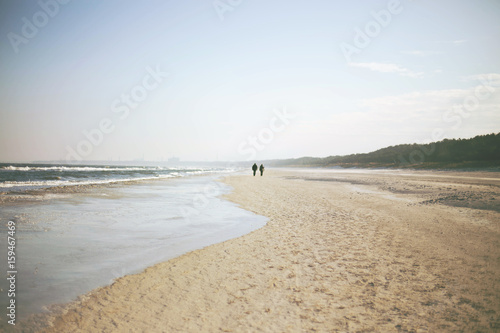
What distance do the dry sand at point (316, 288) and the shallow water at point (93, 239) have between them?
598 mm

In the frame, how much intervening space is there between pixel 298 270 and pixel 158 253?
3.63 m

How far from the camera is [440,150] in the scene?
5303 centimetres

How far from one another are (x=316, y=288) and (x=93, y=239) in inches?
256

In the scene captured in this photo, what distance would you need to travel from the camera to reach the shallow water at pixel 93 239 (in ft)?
14.6

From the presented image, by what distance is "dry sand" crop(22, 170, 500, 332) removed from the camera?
3520 mm

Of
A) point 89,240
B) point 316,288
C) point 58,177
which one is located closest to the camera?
point 316,288

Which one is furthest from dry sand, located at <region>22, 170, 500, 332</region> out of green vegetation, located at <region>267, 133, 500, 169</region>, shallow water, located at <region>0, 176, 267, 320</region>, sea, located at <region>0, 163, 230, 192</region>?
green vegetation, located at <region>267, 133, 500, 169</region>

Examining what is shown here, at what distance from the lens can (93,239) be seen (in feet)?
23.5

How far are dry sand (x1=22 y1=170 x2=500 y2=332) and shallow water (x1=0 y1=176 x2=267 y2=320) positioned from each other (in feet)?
1.96

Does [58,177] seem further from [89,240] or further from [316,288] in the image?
[316,288]

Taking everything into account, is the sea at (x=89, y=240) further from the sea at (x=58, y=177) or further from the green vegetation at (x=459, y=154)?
the green vegetation at (x=459, y=154)

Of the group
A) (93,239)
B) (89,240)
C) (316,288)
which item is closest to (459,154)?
(316,288)

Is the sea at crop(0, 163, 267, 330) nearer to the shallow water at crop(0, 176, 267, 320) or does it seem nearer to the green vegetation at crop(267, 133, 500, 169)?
the shallow water at crop(0, 176, 267, 320)

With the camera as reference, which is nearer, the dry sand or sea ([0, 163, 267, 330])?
the dry sand
